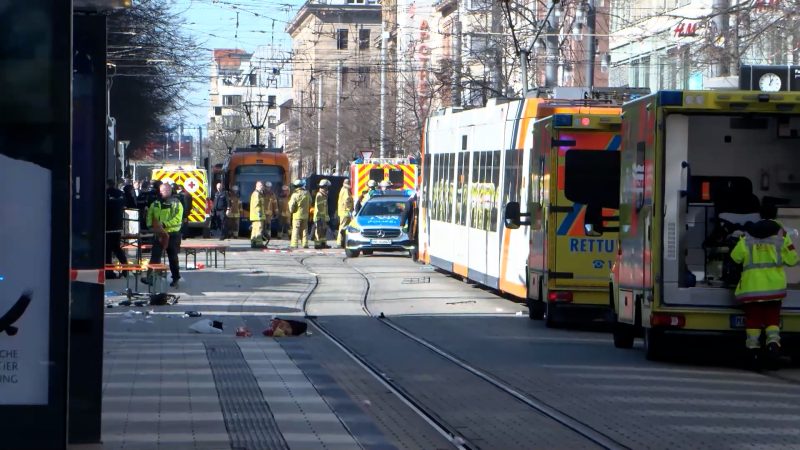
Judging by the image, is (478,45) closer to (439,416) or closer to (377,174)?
(377,174)

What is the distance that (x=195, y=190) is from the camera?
49.1 meters

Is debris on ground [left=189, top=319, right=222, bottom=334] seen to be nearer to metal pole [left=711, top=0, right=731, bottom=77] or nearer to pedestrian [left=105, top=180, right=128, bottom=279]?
pedestrian [left=105, top=180, right=128, bottom=279]

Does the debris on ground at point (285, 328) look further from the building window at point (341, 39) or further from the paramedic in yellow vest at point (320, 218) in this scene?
the building window at point (341, 39)

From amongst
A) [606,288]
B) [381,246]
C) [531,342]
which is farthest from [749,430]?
[381,246]

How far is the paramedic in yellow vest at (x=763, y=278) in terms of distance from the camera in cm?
1399

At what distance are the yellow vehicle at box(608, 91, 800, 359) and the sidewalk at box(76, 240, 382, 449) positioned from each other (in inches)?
148

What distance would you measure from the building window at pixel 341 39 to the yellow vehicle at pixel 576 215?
184 feet

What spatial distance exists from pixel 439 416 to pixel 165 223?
558 inches

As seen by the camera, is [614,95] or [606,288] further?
[614,95]

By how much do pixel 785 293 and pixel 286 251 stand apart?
2729 centimetres

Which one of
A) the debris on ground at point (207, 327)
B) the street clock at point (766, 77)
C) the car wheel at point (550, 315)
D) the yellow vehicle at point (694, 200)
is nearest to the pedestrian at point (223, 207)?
the street clock at point (766, 77)

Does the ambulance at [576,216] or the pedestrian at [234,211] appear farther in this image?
the pedestrian at [234,211]

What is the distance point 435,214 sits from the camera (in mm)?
29594

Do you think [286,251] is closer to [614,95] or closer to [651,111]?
[614,95]
